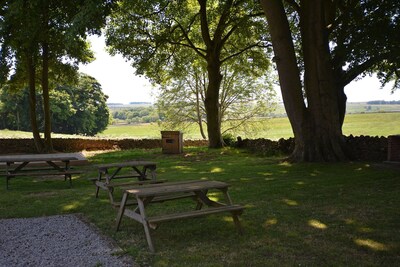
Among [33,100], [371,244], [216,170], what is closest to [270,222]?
[371,244]

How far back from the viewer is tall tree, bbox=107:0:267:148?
20188 millimetres

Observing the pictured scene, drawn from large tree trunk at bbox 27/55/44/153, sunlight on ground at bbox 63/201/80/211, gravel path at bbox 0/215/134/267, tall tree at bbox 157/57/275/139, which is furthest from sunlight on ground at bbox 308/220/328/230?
tall tree at bbox 157/57/275/139

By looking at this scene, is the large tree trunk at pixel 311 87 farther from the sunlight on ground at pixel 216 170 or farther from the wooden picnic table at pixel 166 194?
the wooden picnic table at pixel 166 194

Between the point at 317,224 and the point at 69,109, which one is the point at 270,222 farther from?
the point at 69,109

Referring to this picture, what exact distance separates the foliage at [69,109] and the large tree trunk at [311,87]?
113ft

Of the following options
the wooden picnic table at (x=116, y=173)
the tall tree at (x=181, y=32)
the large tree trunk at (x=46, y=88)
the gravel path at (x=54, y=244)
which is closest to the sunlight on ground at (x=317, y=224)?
the gravel path at (x=54, y=244)

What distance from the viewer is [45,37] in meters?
16.9

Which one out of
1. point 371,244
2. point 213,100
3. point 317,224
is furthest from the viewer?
point 213,100

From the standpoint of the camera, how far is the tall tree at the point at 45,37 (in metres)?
10.0

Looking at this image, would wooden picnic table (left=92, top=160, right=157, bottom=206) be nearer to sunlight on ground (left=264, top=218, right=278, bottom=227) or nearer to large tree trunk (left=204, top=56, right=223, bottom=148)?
sunlight on ground (left=264, top=218, right=278, bottom=227)

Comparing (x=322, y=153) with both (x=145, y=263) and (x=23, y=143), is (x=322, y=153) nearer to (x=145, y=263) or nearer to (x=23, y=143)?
(x=145, y=263)

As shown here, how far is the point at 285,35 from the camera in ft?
42.3

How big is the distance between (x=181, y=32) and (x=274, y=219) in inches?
699

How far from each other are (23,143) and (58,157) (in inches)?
541
